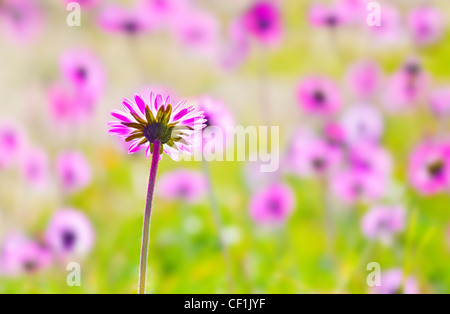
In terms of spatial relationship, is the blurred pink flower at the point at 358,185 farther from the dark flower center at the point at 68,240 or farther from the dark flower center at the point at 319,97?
the dark flower center at the point at 68,240

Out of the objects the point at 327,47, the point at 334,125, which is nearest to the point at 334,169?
the point at 334,125

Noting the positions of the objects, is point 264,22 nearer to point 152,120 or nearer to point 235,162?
point 235,162

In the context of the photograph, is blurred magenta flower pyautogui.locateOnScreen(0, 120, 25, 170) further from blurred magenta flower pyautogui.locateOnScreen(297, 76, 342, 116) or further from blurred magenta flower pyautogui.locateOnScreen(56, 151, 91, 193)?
blurred magenta flower pyautogui.locateOnScreen(297, 76, 342, 116)

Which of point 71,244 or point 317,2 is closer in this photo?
point 71,244

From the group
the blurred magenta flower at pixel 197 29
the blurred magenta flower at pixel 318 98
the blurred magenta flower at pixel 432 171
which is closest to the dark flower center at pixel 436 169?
the blurred magenta flower at pixel 432 171
